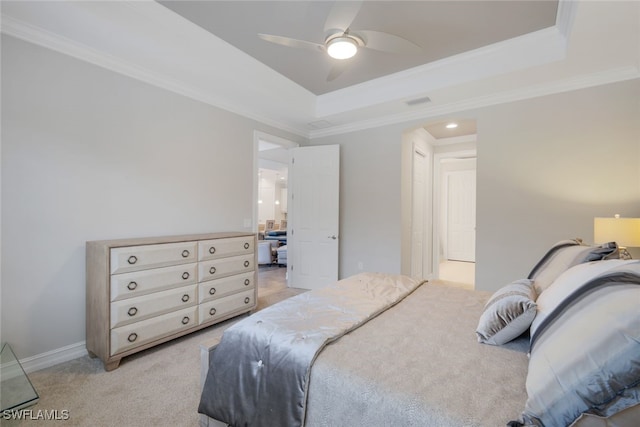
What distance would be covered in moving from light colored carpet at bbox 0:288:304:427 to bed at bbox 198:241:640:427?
400 millimetres

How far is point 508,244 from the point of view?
10.6ft

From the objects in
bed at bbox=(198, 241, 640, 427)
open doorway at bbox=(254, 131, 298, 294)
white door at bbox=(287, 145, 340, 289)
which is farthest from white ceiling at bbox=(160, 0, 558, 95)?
bed at bbox=(198, 241, 640, 427)

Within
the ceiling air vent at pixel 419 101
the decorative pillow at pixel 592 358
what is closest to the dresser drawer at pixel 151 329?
the decorative pillow at pixel 592 358

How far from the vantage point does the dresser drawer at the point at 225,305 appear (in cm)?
277

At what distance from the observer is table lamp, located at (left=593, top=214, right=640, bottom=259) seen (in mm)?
2117

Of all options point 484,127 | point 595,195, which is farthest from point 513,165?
point 595,195

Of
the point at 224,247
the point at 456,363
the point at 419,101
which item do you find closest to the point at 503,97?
the point at 419,101

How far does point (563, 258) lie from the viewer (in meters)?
1.65

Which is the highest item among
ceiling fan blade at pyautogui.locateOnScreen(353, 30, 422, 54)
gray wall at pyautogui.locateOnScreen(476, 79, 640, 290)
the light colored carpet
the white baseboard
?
ceiling fan blade at pyautogui.locateOnScreen(353, 30, 422, 54)

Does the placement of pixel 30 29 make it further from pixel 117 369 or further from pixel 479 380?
pixel 479 380

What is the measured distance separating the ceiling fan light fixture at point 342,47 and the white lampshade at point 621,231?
238 centimetres

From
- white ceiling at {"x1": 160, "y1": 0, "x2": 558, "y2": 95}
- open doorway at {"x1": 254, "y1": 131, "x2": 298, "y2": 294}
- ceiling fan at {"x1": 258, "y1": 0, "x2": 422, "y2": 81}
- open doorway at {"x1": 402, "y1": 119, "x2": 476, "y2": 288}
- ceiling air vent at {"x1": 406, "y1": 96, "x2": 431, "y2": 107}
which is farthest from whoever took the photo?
open doorway at {"x1": 402, "y1": 119, "x2": 476, "y2": 288}

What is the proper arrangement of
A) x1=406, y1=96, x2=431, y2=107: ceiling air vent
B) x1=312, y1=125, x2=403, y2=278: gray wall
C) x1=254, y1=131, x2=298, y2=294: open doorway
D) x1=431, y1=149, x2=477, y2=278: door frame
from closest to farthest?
x1=406, y1=96, x2=431, y2=107: ceiling air vent → x1=312, y1=125, x2=403, y2=278: gray wall → x1=254, y1=131, x2=298, y2=294: open doorway → x1=431, y1=149, x2=477, y2=278: door frame

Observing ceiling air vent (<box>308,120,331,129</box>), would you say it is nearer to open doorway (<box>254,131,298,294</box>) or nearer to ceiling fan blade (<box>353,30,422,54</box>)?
open doorway (<box>254,131,298,294</box>)
